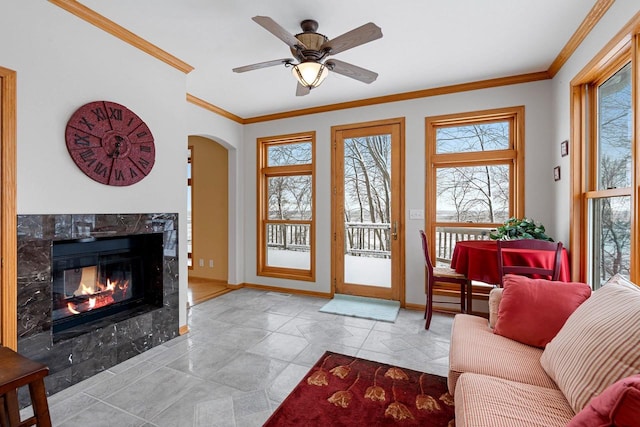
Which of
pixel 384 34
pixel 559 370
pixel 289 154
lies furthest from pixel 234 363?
pixel 289 154

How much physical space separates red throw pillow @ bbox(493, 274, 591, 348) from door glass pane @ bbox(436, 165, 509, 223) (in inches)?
76.1

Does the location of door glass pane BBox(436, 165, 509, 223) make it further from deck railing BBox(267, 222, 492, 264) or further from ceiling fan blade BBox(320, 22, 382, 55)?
ceiling fan blade BBox(320, 22, 382, 55)

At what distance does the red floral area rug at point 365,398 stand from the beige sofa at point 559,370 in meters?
0.40

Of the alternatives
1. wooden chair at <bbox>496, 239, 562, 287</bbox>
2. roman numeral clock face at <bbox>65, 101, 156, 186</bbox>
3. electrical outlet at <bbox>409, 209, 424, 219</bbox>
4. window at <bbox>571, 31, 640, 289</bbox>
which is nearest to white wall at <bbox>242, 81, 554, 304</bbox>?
electrical outlet at <bbox>409, 209, 424, 219</bbox>

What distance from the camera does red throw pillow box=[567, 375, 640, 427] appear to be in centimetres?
72

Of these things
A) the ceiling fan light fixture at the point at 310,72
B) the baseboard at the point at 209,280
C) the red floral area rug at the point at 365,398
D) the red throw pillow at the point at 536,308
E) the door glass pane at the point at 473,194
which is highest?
the ceiling fan light fixture at the point at 310,72

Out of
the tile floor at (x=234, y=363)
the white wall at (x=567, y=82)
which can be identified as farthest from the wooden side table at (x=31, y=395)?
the white wall at (x=567, y=82)

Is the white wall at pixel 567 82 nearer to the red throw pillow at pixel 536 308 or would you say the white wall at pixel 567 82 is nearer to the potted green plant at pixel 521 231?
the potted green plant at pixel 521 231

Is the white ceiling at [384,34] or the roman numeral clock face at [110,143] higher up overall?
the white ceiling at [384,34]

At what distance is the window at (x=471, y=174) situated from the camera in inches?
139

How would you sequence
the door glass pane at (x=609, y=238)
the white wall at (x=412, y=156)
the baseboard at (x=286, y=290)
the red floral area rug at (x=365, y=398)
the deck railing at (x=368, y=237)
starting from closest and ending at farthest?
the red floral area rug at (x=365, y=398)
the door glass pane at (x=609, y=238)
the white wall at (x=412, y=156)
the deck railing at (x=368, y=237)
the baseboard at (x=286, y=290)

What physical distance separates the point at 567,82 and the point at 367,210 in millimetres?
2492

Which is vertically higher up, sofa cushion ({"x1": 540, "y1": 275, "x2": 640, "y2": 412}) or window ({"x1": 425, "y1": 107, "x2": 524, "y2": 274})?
window ({"x1": 425, "y1": 107, "x2": 524, "y2": 274})

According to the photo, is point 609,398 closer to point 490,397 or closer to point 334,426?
point 490,397
